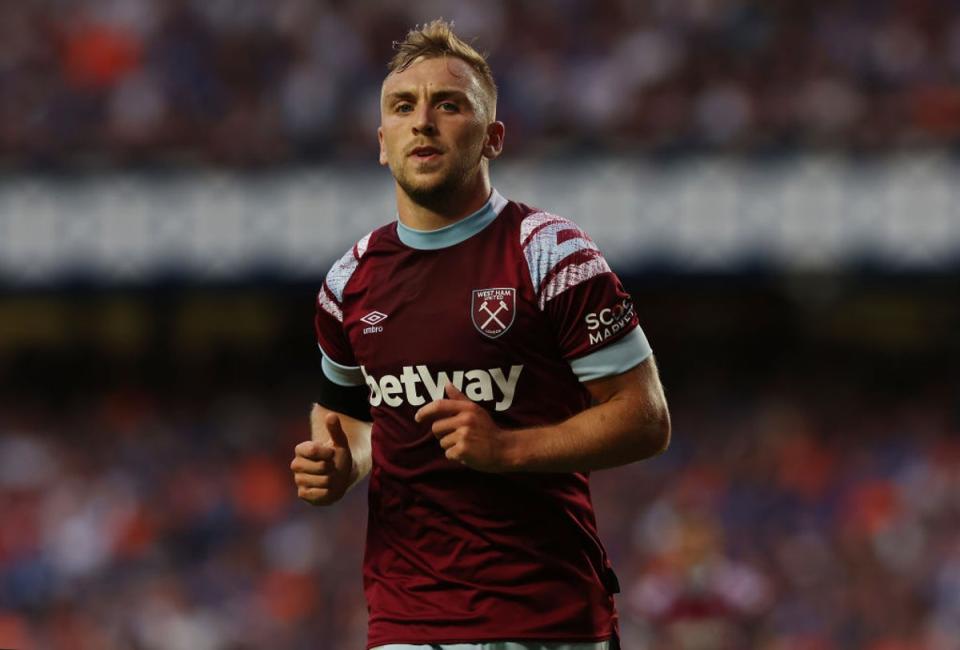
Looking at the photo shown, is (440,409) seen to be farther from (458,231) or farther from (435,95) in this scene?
(435,95)

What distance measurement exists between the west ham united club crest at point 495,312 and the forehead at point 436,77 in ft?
1.52

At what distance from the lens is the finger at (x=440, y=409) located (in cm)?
322

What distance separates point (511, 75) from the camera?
15.0 m

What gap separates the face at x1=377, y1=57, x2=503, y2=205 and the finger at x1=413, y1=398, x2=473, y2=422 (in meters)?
0.52

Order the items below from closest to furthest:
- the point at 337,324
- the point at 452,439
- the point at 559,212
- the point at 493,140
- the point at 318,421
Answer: the point at 452,439
the point at 493,140
the point at 337,324
the point at 318,421
the point at 559,212

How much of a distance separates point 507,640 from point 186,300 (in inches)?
565

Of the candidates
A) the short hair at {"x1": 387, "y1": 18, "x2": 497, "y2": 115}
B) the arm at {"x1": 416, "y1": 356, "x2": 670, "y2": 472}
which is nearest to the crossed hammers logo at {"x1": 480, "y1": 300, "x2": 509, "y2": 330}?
the arm at {"x1": 416, "y1": 356, "x2": 670, "y2": 472}

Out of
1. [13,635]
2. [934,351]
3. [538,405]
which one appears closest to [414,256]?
[538,405]

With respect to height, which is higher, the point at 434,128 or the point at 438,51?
the point at 438,51

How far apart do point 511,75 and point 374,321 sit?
11662 millimetres

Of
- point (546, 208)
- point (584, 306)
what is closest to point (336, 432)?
point (584, 306)

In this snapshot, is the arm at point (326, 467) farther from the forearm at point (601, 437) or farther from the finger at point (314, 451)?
the forearm at point (601, 437)

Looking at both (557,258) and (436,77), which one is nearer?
(557,258)

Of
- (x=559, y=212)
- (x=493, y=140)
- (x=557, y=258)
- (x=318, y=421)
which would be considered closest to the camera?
(x=557, y=258)
